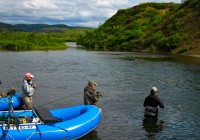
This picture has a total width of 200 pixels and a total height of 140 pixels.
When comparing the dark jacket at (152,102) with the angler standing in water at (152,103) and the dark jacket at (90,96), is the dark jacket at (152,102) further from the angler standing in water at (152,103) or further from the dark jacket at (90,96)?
the dark jacket at (90,96)

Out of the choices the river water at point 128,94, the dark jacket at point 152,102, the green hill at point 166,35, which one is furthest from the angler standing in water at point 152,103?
the green hill at point 166,35

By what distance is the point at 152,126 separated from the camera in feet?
55.6

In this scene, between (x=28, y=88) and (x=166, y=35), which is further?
(x=166, y=35)

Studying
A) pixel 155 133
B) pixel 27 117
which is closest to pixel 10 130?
pixel 27 117

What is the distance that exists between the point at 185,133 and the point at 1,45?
75.7 m

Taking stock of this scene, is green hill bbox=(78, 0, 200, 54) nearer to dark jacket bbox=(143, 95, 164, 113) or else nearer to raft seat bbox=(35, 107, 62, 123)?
dark jacket bbox=(143, 95, 164, 113)

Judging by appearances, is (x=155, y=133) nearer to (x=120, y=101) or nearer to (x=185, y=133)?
(x=185, y=133)

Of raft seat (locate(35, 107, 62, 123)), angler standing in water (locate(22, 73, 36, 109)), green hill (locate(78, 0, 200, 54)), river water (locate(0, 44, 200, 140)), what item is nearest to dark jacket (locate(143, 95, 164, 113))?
river water (locate(0, 44, 200, 140))

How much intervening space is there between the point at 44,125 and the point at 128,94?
11799 mm

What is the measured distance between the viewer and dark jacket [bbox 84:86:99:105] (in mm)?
16406

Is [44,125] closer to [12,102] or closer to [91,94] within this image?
[91,94]

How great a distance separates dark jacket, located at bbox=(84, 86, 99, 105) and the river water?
1311 mm

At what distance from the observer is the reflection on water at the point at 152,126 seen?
1591 cm

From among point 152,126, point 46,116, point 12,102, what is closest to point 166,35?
point 152,126
